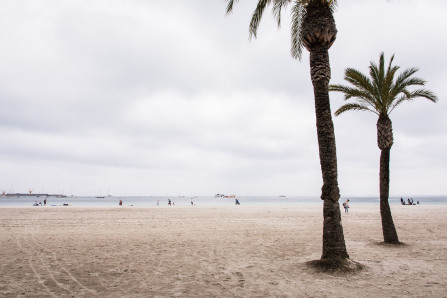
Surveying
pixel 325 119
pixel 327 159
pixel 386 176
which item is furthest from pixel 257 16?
pixel 386 176

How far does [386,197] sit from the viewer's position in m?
11.7

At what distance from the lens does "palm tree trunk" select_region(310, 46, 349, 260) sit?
303 inches

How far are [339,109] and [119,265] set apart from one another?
11659 millimetres

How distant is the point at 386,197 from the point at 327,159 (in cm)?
560

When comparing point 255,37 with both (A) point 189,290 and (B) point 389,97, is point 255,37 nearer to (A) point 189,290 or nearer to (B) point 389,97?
(B) point 389,97

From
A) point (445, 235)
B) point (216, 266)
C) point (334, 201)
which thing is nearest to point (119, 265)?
point (216, 266)

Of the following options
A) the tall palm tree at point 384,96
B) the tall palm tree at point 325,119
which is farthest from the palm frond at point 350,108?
the tall palm tree at point 325,119

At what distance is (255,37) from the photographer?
10.8 metres

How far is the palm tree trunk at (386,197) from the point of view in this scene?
38.1 ft

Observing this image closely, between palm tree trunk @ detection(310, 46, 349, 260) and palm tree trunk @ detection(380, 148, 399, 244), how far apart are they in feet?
16.6

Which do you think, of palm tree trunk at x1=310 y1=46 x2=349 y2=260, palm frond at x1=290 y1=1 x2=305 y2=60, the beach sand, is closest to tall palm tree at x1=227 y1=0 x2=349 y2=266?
palm tree trunk at x1=310 y1=46 x2=349 y2=260

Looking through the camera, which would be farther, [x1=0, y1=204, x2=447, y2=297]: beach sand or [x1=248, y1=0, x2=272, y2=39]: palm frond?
[x1=248, y1=0, x2=272, y2=39]: palm frond

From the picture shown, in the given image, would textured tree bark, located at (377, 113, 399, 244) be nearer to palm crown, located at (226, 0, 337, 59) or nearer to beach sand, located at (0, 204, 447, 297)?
beach sand, located at (0, 204, 447, 297)

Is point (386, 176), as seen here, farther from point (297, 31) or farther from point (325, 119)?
point (297, 31)
